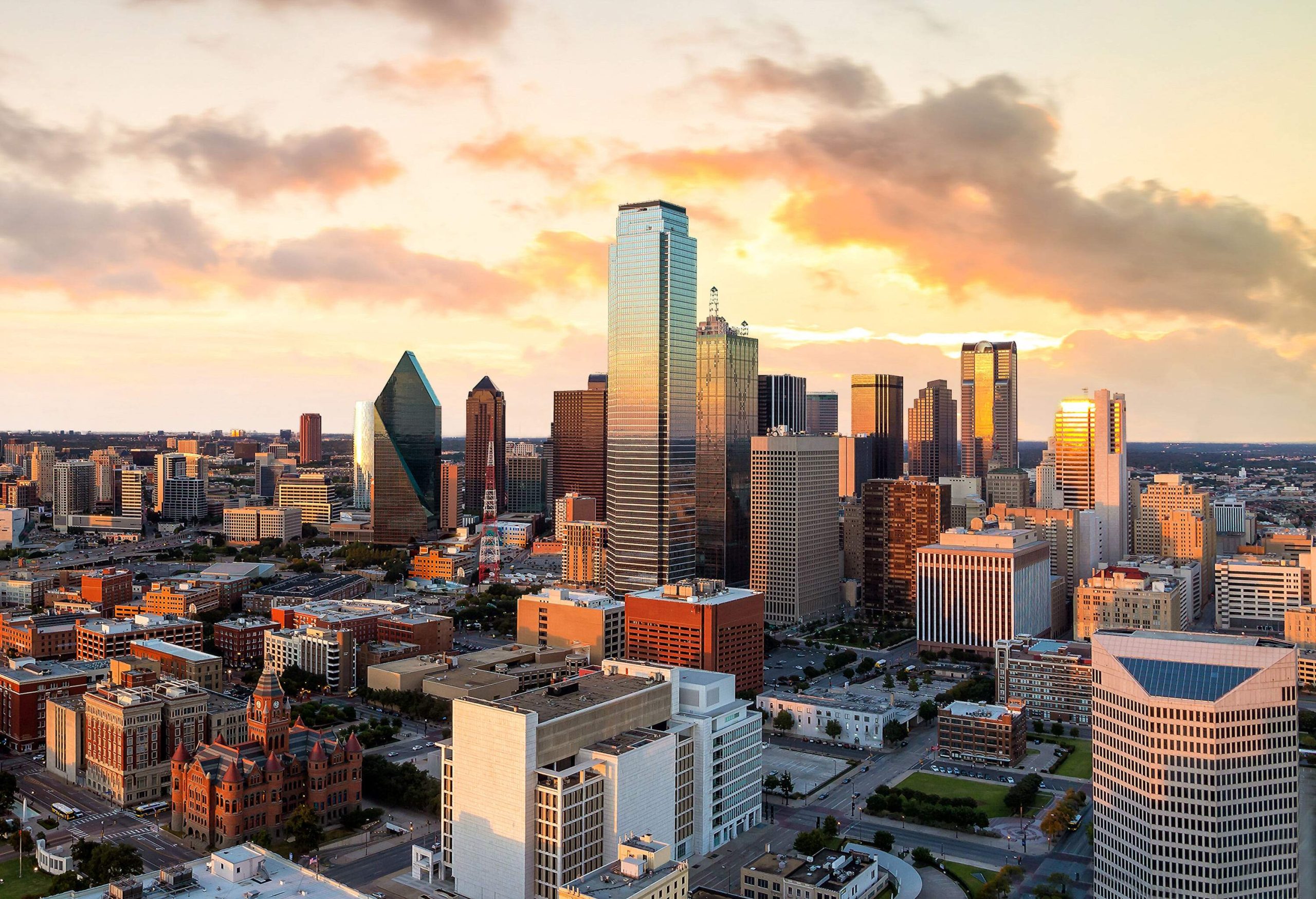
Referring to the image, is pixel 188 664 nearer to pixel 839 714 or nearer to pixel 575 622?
pixel 575 622

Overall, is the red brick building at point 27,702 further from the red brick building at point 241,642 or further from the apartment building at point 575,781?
the apartment building at point 575,781

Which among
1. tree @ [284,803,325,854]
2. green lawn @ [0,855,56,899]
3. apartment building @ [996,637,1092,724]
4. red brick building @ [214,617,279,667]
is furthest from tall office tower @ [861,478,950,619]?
green lawn @ [0,855,56,899]

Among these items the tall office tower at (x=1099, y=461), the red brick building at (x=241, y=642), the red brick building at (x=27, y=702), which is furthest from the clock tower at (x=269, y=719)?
the tall office tower at (x=1099, y=461)

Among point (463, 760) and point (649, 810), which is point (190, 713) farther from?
point (649, 810)

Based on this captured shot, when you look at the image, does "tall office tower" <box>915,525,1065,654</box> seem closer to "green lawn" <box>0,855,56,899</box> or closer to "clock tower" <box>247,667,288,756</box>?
"clock tower" <box>247,667,288,756</box>

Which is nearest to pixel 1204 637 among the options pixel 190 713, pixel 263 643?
pixel 190 713

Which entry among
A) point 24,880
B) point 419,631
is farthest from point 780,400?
point 24,880
